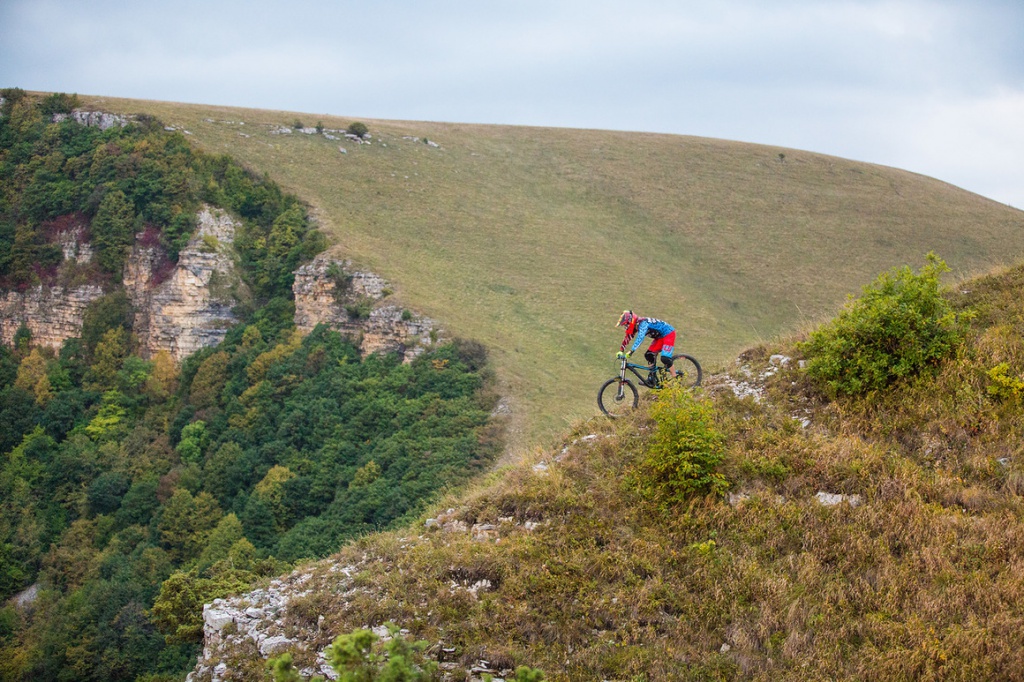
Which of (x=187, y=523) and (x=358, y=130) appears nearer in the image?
(x=187, y=523)

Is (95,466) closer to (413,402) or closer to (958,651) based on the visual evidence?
(413,402)

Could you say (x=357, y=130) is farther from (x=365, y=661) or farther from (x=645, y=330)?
(x=365, y=661)

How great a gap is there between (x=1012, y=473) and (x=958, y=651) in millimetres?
3043

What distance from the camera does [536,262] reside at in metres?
50.2

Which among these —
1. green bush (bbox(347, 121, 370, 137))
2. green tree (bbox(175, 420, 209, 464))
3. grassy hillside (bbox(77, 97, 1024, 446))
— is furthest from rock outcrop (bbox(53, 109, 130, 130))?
green tree (bbox(175, 420, 209, 464))

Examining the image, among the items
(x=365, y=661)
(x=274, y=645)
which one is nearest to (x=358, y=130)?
(x=274, y=645)

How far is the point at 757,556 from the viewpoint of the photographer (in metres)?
8.21

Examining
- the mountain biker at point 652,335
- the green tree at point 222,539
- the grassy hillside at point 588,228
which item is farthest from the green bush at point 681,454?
the green tree at point 222,539

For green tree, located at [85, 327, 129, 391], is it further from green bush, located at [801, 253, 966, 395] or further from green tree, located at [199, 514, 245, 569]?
green bush, located at [801, 253, 966, 395]

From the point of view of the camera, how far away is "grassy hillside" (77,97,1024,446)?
42.2 metres

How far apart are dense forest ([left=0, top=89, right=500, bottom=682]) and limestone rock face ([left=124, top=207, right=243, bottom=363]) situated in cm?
138

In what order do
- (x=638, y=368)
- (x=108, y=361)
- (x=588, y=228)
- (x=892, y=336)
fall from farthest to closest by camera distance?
1. (x=588, y=228)
2. (x=108, y=361)
3. (x=638, y=368)
4. (x=892, y=336)

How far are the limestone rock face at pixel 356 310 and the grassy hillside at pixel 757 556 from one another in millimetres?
28845

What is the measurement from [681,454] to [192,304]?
156 ft
